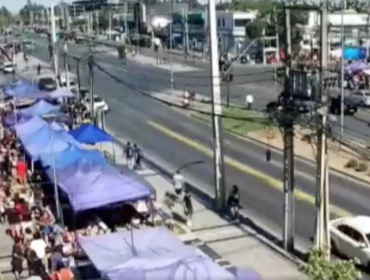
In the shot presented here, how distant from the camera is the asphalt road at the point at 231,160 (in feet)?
85.3

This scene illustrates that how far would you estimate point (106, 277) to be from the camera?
1605 cm

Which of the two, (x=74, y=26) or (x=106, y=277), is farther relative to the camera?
(x=74, y=26)

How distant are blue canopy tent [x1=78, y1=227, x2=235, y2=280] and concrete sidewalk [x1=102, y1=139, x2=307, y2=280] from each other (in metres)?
2.35

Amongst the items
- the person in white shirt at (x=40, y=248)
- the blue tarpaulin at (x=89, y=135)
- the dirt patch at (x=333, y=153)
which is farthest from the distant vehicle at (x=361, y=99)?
the person in white shirt at (x=40, y=248)

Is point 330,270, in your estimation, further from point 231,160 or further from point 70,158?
point 231,160

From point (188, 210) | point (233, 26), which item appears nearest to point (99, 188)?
point (188, 210)

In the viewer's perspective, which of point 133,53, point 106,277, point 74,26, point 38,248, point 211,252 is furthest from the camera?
point 74,26

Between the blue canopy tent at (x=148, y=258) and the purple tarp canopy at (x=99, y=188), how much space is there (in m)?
3.75

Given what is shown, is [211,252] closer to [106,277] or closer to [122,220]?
[122,220]

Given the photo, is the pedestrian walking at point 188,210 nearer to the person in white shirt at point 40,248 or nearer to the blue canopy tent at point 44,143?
the blue canopy tent at point 44,143

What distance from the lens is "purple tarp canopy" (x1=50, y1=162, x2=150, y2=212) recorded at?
871 inches

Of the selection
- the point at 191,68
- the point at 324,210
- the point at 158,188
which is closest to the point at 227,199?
the point at 158,188

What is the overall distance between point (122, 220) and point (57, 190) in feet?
7.43

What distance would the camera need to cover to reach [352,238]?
20.6 m
